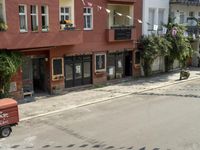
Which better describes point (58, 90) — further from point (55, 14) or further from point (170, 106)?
point (170, 106)

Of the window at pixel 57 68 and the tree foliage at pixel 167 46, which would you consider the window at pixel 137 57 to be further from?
the window at pixel 57 68

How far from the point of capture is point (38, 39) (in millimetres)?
18797

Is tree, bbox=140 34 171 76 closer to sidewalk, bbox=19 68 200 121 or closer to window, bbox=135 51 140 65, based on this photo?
window, bbox=135 51 140 65

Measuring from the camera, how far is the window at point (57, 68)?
21172 mm

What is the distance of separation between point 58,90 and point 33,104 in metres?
3.02

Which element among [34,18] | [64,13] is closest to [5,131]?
[34,18]

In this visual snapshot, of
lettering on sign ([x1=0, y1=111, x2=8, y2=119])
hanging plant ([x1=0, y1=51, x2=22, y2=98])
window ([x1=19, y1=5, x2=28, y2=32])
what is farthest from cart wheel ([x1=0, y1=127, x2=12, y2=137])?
window ([x1=19, y1=5, x2=28, y2=32])

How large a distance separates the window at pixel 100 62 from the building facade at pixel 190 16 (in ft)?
31.4

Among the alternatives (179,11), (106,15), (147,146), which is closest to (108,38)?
(106,15)

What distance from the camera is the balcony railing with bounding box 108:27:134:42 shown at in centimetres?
2410

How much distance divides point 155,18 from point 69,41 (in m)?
10.7

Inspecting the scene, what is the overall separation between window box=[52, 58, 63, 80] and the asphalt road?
4083mm

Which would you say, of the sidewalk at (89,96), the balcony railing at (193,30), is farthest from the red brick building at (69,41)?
the balcony railing at (193,30)

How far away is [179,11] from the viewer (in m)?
31.6
